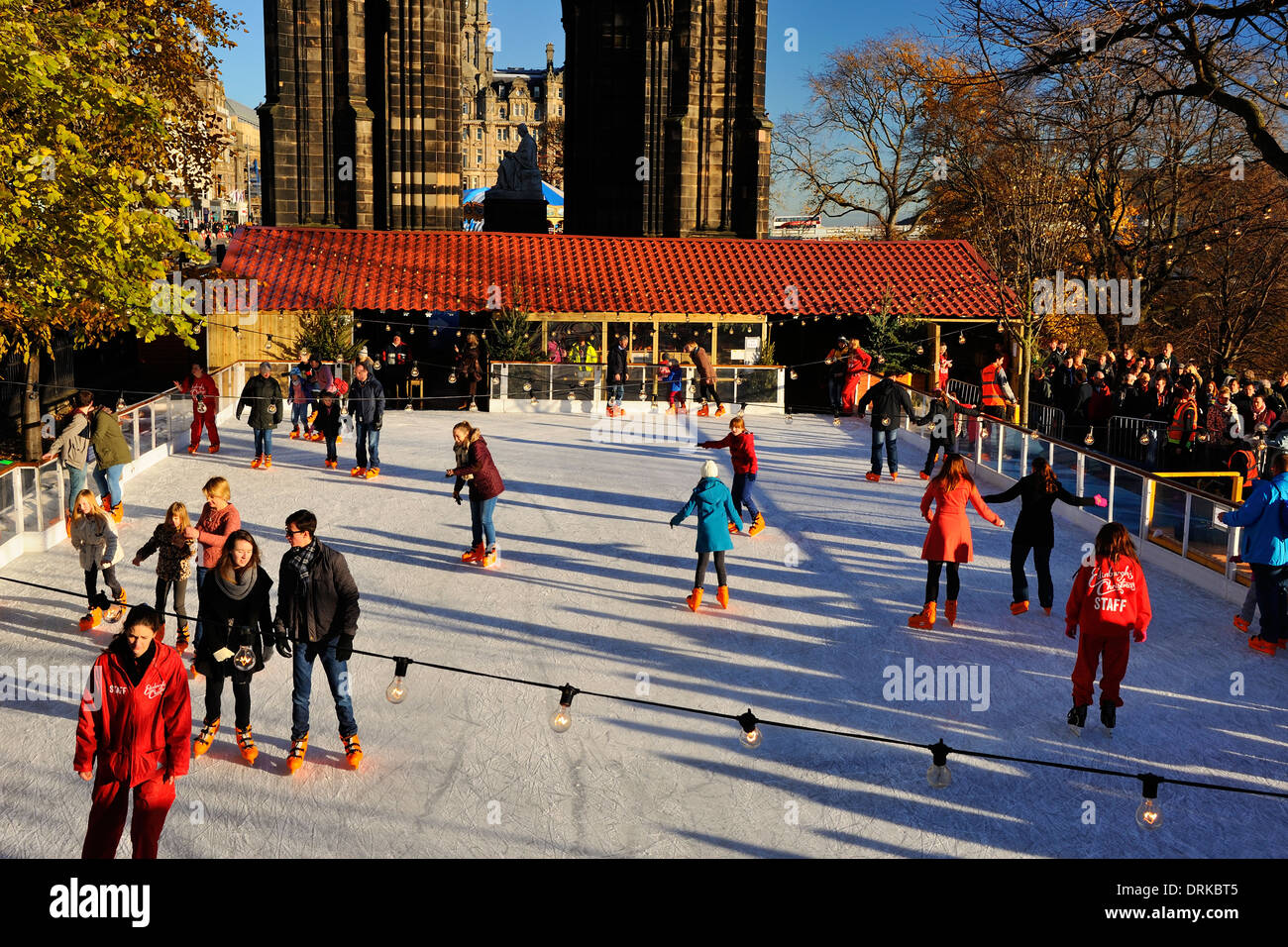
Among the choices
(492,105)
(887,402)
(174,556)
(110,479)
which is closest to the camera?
(174,556)

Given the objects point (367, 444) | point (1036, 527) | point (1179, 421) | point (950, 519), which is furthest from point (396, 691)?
point (1179, 421)

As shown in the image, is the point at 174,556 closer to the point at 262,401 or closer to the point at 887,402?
the point at 262,401

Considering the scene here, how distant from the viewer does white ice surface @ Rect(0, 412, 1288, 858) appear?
716 cm

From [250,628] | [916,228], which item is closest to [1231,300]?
[916,228]

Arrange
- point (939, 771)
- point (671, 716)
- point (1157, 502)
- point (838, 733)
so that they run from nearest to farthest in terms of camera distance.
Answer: point (939, 771), point (838, 733), point (671, 716), point (1157, 502)

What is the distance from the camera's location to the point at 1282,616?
1039cm

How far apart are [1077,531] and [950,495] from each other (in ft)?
16.3

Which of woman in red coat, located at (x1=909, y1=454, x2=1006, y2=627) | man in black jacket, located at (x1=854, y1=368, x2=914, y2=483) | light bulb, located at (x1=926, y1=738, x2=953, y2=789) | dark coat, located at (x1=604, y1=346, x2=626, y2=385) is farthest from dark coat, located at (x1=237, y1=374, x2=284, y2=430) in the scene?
light bulb, located at (x1=926, y1=738, x2=953, y2=789)

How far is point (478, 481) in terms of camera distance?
12.3m

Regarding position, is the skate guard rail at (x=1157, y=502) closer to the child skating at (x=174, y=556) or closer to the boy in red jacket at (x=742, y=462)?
the boy in red jacket at (x=742, y=462)

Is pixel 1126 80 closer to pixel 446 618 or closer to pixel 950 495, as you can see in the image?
pixel 950 495

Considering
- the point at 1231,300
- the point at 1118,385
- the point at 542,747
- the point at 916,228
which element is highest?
the point at 916,228

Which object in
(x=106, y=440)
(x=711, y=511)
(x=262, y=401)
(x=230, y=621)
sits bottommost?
(x=230, y=621)

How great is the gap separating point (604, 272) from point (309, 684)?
80.3 feet
